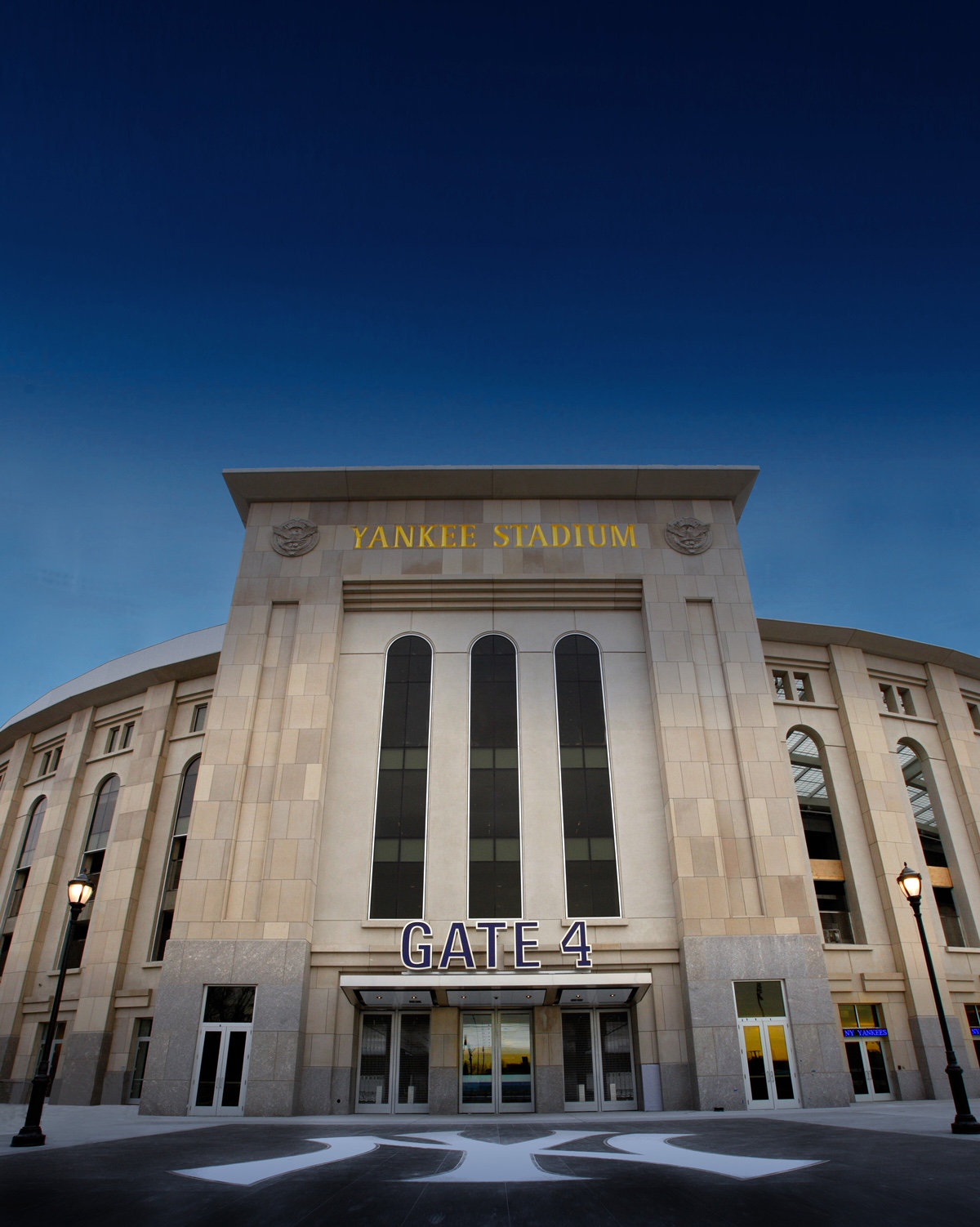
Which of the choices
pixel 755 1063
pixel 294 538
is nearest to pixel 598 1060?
pixel 755 1063

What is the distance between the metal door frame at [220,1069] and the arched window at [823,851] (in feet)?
67.4

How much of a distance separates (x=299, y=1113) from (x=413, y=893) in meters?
6.69

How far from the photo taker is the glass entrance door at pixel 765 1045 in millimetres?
22516

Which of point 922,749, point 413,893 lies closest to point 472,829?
point 413,893

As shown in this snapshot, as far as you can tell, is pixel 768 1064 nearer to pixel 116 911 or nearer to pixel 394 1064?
pixel 394 1064

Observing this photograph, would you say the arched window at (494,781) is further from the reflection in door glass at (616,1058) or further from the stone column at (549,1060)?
the reflection in door glass at (616,1058)

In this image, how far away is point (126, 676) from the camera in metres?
37.6

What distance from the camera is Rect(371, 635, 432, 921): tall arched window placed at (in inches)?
994

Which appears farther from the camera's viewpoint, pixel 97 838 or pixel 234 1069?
pixel 97 838

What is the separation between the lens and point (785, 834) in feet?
83.1

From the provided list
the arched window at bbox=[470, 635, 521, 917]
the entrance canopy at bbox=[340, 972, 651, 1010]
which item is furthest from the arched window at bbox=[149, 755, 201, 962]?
the arched window at bbox=[470, 635, 521, 917]

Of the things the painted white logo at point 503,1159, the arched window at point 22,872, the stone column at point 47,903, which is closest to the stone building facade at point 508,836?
the stone column at point 47,903

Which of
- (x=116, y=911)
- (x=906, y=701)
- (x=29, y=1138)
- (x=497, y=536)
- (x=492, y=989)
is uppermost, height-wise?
(x=497, y=536)

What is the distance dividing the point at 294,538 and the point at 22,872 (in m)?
23.8
